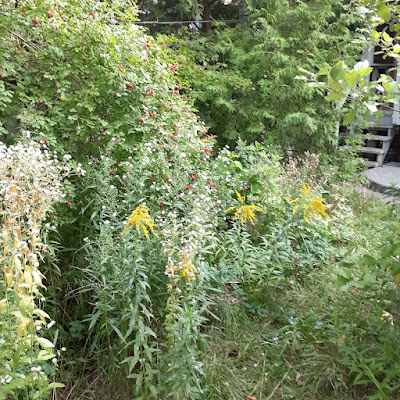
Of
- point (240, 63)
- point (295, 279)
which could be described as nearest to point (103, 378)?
point (295, 279)

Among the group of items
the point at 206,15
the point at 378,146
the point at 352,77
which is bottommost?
the point at 378,146

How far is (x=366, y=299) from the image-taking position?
2904mm

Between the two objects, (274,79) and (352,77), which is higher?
(352,77)

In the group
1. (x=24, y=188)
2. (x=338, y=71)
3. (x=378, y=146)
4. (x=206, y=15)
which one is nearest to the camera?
(x=338, y=71)

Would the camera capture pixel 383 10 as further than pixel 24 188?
No

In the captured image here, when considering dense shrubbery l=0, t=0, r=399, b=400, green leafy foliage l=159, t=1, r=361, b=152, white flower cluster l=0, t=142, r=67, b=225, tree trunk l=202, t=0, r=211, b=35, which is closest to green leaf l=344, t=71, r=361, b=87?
dense shrubbery l=0, t=0, r=399, b=400

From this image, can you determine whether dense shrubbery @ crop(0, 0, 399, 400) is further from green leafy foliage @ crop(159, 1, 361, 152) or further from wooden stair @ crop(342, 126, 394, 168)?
wooden stair @ crop(342, 126, 394, 168)

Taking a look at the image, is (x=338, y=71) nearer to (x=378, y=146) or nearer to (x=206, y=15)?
(x=206, y=15)

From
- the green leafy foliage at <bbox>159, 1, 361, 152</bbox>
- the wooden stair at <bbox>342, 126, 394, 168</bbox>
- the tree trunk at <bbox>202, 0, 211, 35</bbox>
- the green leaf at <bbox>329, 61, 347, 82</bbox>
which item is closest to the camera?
the green leaf at <bbox>329, 61, 347, 82</bbox>

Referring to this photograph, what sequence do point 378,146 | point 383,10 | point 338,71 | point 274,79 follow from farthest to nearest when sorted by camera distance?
point 378,146
point 274,79
point 383,10
point 338,71

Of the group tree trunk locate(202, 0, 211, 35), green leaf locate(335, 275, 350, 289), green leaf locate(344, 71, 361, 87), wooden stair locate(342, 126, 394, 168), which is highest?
tree trunk locate(202, 0, 211, 35)

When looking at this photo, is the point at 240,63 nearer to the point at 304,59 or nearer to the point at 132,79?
the point at 304,59

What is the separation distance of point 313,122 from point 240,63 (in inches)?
64.7

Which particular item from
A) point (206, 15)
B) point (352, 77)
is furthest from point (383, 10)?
point (206, 15)
